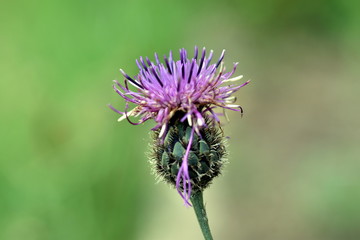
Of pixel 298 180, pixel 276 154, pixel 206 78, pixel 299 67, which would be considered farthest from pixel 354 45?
pixel 206 78

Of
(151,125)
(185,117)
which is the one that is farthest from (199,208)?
(151,125)

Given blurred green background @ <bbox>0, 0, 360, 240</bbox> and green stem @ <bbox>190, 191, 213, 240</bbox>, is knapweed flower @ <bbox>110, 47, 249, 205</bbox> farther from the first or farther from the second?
blurred green background @ <bbox>0, 0, 360, 240</bbox>

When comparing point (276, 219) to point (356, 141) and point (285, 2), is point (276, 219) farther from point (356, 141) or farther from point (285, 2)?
point (285, 2)

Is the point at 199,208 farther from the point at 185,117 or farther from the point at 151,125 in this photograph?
the point at 151,125

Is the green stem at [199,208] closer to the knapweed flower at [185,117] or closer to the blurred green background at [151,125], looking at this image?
the knapweed flower at [185,117]

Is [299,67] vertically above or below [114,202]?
above

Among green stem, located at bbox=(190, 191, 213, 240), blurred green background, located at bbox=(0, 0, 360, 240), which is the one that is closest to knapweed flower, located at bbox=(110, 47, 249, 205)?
green stem, located at bbox=(190, 191, 213, 240)
